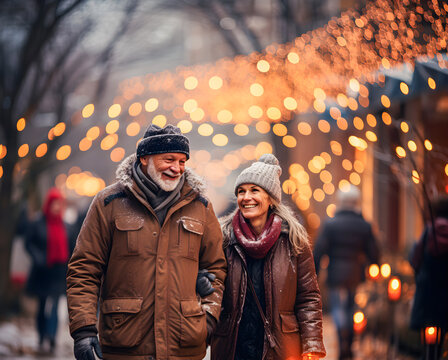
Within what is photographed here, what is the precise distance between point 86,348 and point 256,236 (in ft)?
4.29

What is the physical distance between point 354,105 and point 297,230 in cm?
466

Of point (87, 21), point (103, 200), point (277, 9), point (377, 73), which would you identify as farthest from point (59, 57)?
point (103, 200)

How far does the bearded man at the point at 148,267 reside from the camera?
373 cm

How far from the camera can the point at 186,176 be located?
13.6ft

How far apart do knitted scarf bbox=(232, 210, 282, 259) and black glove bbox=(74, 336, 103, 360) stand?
1.11m

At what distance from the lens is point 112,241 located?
3.86 metres

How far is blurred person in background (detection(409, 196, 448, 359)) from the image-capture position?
5758 millimetres

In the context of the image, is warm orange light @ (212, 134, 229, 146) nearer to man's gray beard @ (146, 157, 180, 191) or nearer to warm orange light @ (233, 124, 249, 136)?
warm orange light @ (233, 124, 249, 136)

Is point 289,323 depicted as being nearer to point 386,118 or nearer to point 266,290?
point 266,290

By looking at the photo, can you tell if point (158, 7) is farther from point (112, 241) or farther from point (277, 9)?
point (112, 241)

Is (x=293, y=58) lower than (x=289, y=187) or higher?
higher

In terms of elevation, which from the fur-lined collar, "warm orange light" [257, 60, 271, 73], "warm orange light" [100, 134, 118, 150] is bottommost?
the fur-lined collar

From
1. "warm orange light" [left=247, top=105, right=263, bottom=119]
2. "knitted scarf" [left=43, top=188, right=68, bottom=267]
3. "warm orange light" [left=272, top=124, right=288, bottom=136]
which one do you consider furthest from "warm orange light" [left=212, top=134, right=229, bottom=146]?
"knitted scarf" [left=43, top=188, right=68, bottom=267]

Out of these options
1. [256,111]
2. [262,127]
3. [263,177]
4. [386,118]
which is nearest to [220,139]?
[262,127]
